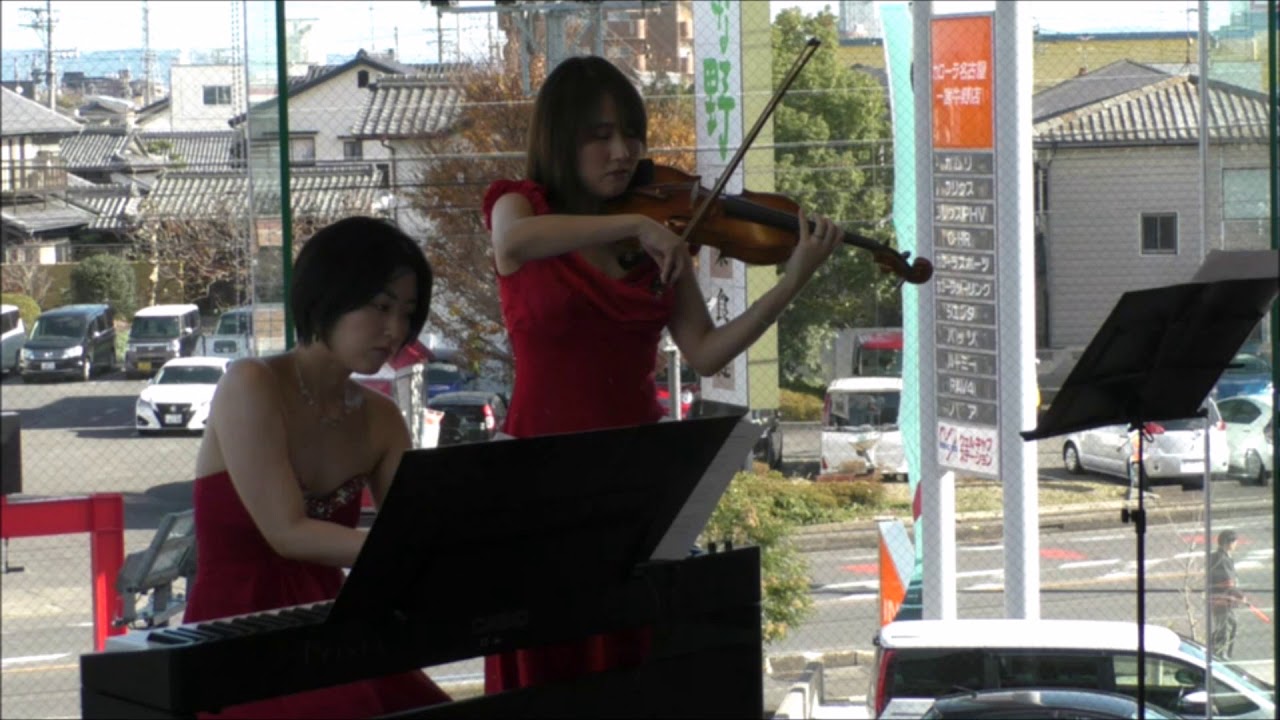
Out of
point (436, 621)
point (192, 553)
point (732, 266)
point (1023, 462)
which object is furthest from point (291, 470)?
point (732, 266)

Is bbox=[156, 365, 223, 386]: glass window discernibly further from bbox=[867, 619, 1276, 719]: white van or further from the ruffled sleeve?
bbox=[867, 619, 1276, 719]: white van

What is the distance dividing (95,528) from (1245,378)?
207 centimetres

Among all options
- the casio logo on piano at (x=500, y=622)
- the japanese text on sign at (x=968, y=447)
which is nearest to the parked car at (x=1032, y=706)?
the japanese text on sign at (x=968, y=447)

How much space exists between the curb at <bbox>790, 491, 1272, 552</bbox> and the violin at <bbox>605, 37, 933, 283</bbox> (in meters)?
8.94

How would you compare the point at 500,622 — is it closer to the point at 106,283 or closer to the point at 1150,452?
the point at 106,283

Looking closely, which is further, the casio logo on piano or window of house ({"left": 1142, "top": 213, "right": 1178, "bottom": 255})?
window of house ({"left": 1142, "top": 213, "right": 1178, "bottom": 255})

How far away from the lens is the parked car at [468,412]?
11.5m

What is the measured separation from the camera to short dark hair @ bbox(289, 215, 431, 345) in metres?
1.74

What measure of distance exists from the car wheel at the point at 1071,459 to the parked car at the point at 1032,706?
6873mm

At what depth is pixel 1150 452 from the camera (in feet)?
35.2

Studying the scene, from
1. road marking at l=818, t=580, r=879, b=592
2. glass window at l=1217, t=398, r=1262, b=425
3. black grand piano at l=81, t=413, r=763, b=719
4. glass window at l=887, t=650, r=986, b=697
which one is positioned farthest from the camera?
road marking at l=818, t=580, r=879, b=592

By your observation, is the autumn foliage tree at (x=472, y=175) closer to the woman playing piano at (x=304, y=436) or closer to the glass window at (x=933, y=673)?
the glass window at (x=933, y=673)

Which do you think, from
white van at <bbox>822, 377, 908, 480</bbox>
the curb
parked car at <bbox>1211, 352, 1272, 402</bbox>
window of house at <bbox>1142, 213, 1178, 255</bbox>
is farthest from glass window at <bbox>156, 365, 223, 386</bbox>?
window of house at <bbox>1142, 213, 1178, 255</bbox>


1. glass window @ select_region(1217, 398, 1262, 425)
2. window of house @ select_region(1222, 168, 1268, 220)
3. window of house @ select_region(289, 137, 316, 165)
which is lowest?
glass window @ select_region(1217, 398, 1262, 425)
